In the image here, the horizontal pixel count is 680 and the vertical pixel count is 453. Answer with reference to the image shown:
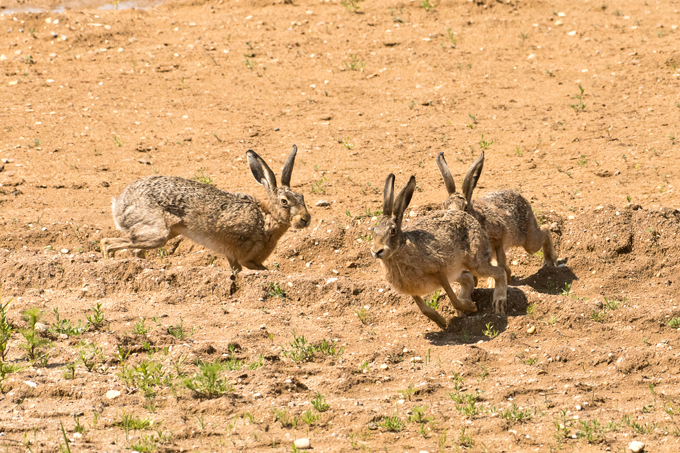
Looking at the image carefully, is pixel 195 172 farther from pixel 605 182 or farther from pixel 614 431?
pixel 614 431

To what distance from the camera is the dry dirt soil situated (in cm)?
549

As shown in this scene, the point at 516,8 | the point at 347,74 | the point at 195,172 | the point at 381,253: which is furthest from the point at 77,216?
the point at 516,8

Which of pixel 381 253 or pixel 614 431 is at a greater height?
pixel 381 253

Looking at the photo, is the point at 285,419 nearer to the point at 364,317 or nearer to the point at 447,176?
the point at 364,317

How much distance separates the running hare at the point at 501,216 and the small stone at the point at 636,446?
397 cm

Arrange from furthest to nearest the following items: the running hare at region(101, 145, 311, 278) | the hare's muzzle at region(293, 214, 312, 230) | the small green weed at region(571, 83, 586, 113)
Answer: the small green weed at region(571, 83, 586, 113), the hare's muzzle at region(293, 214, 312, 230), the running hare at region(101, 145, 311, 278)

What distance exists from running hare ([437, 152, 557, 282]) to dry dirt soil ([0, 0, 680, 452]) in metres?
0.38

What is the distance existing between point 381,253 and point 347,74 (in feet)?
30.3

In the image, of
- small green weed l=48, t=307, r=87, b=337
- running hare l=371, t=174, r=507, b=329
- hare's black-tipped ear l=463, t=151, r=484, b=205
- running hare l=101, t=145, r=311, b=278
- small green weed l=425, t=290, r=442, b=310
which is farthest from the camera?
running hare l=101, t=145, r=311, b=278

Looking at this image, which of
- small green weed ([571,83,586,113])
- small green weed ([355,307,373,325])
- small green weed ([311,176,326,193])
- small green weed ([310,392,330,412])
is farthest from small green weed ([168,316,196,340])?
small green weed ([571,83,586,113])

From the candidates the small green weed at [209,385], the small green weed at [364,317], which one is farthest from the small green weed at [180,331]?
the small green weed at [364,317]

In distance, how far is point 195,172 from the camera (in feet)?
39.4

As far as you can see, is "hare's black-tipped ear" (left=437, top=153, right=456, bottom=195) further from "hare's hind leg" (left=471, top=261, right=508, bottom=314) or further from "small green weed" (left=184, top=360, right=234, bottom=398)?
"small green weed" (left=184, top=360, right=234, bottom=398)

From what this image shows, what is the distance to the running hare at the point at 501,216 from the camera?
28.4 ft
